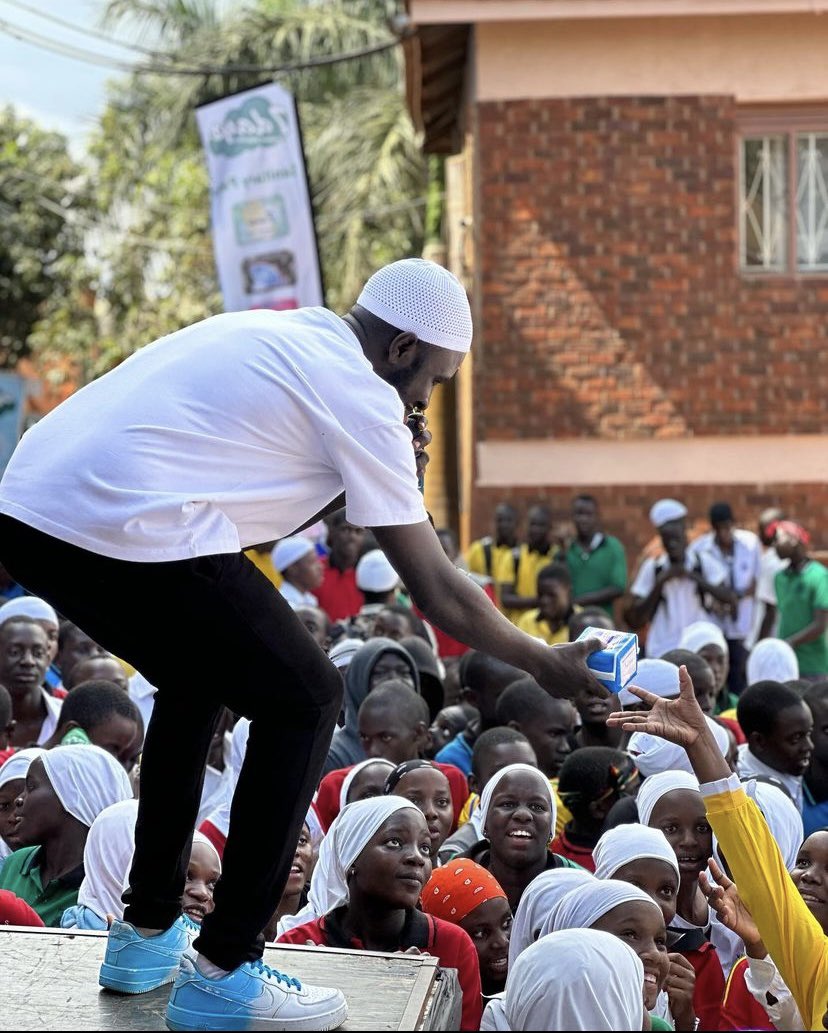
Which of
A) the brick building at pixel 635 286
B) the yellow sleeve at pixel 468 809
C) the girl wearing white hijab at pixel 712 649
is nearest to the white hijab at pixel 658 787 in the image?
the yellow sleeve at pixel 468 809

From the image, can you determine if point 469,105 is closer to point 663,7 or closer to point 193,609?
point 663,7

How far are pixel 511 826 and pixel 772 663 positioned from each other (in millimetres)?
3542

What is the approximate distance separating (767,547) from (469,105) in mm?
5029

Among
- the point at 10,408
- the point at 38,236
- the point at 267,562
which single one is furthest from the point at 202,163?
the point at 267,562

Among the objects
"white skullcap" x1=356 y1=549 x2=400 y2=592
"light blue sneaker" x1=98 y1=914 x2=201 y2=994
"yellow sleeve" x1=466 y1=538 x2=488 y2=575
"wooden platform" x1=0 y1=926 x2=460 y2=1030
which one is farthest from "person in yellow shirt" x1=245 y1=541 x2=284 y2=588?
"light blue sneaker" x1=98 y1=914 x2=201 y2=994

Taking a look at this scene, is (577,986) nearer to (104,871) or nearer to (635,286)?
(104,871)

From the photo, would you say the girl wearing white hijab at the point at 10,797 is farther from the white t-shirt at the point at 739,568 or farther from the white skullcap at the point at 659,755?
the white t-shirt at the point at 739,568

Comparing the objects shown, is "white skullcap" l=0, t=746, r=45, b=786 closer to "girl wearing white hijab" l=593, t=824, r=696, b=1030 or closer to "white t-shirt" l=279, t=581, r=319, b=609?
"girl wearing white hijab" l=593, t=824, r=696, b=1030

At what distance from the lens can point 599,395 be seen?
12586mm

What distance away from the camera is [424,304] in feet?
10.8

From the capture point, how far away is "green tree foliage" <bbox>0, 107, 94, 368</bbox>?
24.5 metres

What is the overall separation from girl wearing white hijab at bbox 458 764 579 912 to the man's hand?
1718 millimetres

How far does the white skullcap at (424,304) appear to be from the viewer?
328cm

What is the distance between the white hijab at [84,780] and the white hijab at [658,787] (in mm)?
1698
